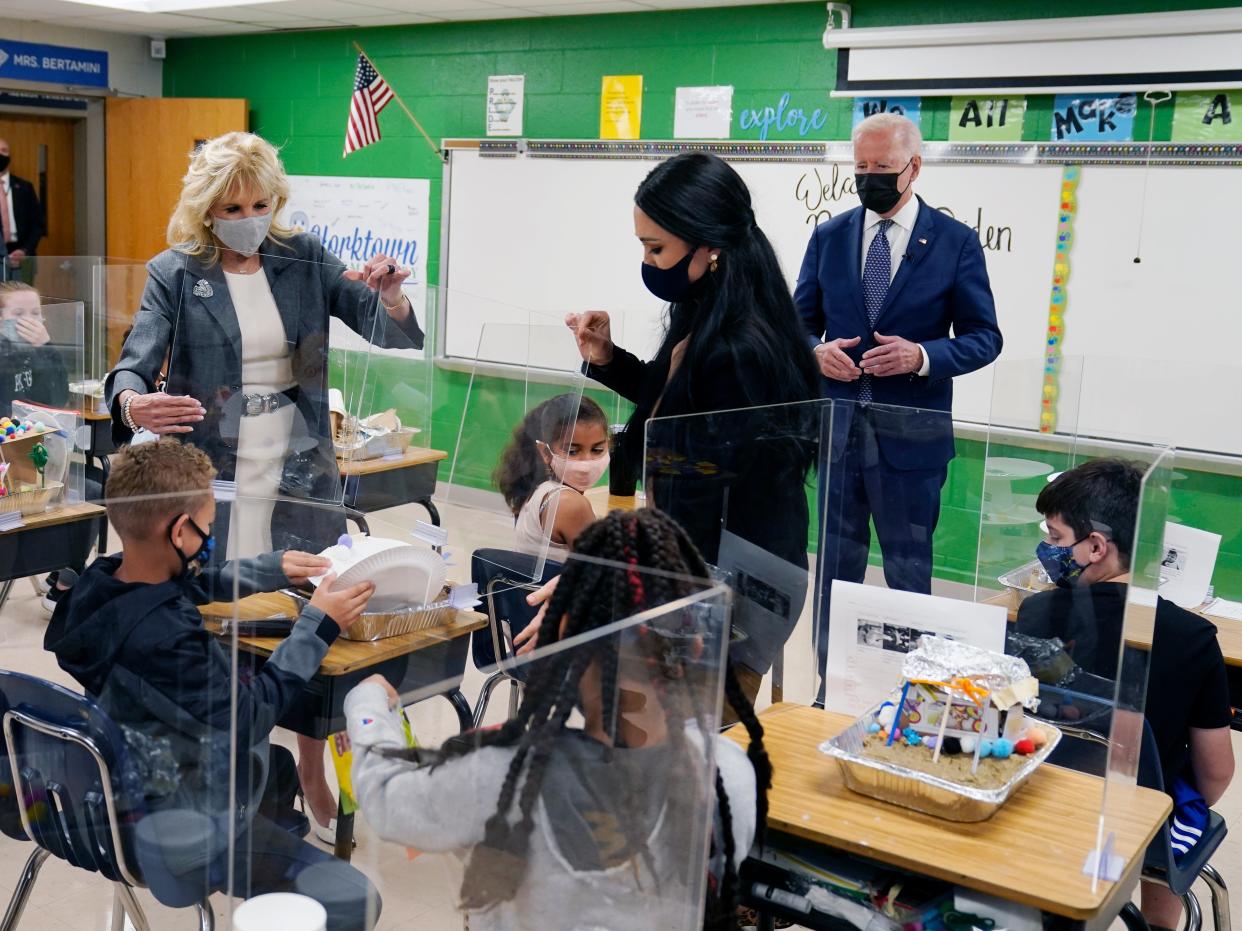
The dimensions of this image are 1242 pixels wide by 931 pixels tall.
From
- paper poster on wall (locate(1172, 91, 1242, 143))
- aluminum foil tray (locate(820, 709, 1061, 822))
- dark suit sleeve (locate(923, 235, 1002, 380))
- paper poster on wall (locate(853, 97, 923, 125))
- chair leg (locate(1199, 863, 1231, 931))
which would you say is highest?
paper poster on wall (locate(853, 97, 923, 125))

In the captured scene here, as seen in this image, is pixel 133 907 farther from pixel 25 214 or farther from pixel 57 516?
pixel 25 214

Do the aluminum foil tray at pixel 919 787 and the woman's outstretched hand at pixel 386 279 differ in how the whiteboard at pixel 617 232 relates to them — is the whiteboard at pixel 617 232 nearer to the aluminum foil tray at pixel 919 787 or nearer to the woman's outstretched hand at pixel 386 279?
the woman's outstretched hand at pixel 386 279

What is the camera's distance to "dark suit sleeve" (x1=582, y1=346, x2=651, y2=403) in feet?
8.31

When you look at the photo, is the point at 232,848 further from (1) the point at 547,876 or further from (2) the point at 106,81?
(2) the point at 106,81

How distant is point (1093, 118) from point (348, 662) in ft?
12.7

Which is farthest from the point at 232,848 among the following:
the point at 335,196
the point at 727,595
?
the point at 335,196

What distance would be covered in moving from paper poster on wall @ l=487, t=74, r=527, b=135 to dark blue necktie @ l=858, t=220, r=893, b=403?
144 inches

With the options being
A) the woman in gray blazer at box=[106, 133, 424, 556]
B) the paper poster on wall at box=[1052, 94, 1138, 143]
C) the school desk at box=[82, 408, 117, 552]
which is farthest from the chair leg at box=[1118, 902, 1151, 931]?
the school desk at box=[82, 408, 117, 552]

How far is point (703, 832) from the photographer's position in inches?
49.6

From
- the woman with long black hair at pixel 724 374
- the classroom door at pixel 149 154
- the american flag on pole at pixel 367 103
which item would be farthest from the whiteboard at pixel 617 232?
the woman with long black hair at pixel 724 374

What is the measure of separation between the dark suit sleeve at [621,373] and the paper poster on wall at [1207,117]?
8.92ft

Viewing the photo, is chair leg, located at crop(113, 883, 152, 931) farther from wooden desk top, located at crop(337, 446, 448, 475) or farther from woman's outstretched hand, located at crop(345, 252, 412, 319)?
woman's outstretched hand, located at crop(345, 252, 412, 319)

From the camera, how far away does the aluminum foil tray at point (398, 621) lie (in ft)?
5.06

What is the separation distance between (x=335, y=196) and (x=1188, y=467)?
4665mm
